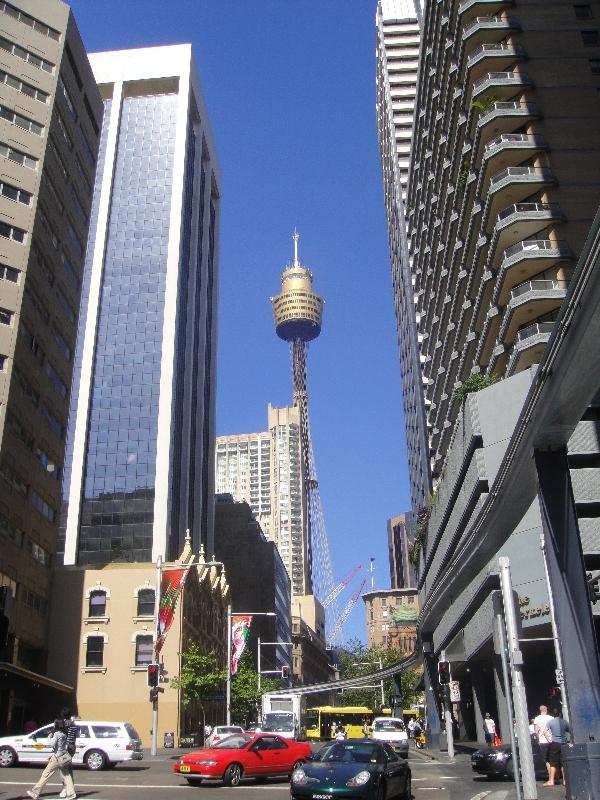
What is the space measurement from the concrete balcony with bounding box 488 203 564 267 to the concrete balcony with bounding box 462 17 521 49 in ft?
45.7

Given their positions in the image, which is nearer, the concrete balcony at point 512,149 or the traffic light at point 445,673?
the traffic light at point 445,673

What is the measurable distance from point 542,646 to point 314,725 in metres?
36.5

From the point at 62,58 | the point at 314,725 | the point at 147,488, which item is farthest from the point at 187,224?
the point at 314,725

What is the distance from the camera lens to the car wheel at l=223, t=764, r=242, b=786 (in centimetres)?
2258

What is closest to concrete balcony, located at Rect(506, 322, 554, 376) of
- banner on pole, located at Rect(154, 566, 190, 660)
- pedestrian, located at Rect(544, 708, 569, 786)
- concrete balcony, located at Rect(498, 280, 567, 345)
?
concrete balcony, located at Rect(498, 280, 567, 345)

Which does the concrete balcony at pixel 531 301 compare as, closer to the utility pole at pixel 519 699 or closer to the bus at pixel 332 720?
the utility pole at pixel 519 699

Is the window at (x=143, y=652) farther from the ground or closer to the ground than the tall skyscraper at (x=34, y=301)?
closer to the ground

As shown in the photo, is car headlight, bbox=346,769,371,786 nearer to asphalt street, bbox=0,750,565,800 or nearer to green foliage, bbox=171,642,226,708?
asphalt street, bbox=0,750,565,800

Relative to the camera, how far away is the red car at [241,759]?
72.9 ft

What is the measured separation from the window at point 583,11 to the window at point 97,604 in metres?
55.0

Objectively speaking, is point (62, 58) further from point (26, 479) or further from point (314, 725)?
point (314, 725)

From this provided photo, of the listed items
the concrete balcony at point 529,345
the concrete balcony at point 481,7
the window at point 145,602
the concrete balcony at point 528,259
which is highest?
the concrete balcony at point 481,7

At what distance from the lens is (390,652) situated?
129 meters

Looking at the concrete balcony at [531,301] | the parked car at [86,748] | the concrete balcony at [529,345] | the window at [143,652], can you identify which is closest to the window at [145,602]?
the window at [143,652]
